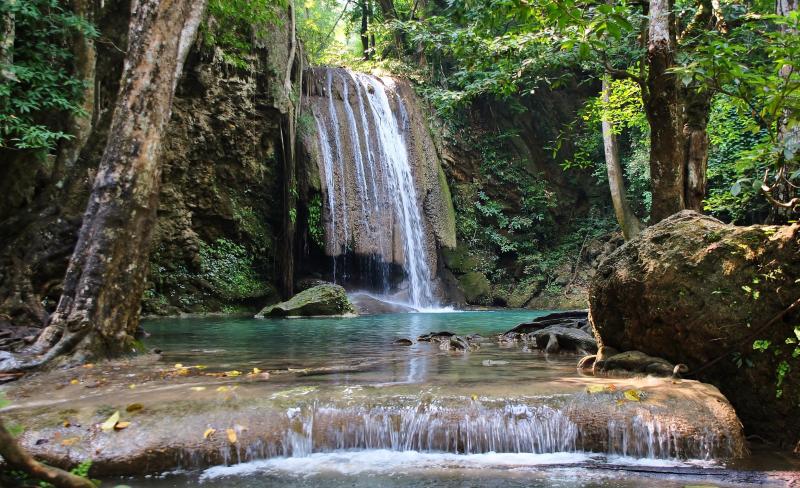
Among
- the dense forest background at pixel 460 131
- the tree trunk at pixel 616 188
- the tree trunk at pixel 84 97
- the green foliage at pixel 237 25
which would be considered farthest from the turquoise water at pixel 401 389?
the tree trunk at pixel 616 188

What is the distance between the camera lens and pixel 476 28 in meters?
6.35

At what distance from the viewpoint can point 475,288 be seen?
17984 millimetres

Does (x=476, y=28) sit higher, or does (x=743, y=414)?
(x=476, y=28)

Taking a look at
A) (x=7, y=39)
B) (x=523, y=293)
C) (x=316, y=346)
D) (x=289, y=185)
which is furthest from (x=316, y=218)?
(x=7, y=39)

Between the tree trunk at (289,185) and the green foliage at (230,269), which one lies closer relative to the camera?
the tree trunk at (289,185)

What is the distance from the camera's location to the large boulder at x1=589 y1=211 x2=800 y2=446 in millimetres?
3684

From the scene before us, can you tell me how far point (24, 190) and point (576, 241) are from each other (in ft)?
56.2

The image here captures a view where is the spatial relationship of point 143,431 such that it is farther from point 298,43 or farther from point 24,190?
point 298,43

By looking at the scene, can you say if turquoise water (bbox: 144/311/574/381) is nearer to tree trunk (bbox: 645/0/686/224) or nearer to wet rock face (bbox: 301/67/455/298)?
tree trunk (bbox: 645/0/686/224)

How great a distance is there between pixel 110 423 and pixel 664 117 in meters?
5.37

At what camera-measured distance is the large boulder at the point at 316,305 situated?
1254 centimetres

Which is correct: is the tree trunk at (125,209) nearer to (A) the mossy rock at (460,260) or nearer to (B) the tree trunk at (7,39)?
(B) the tree trunk at (7,39)

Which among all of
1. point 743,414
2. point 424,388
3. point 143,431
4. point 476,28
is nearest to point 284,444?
point 143,431

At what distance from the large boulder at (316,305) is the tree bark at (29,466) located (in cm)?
1040
